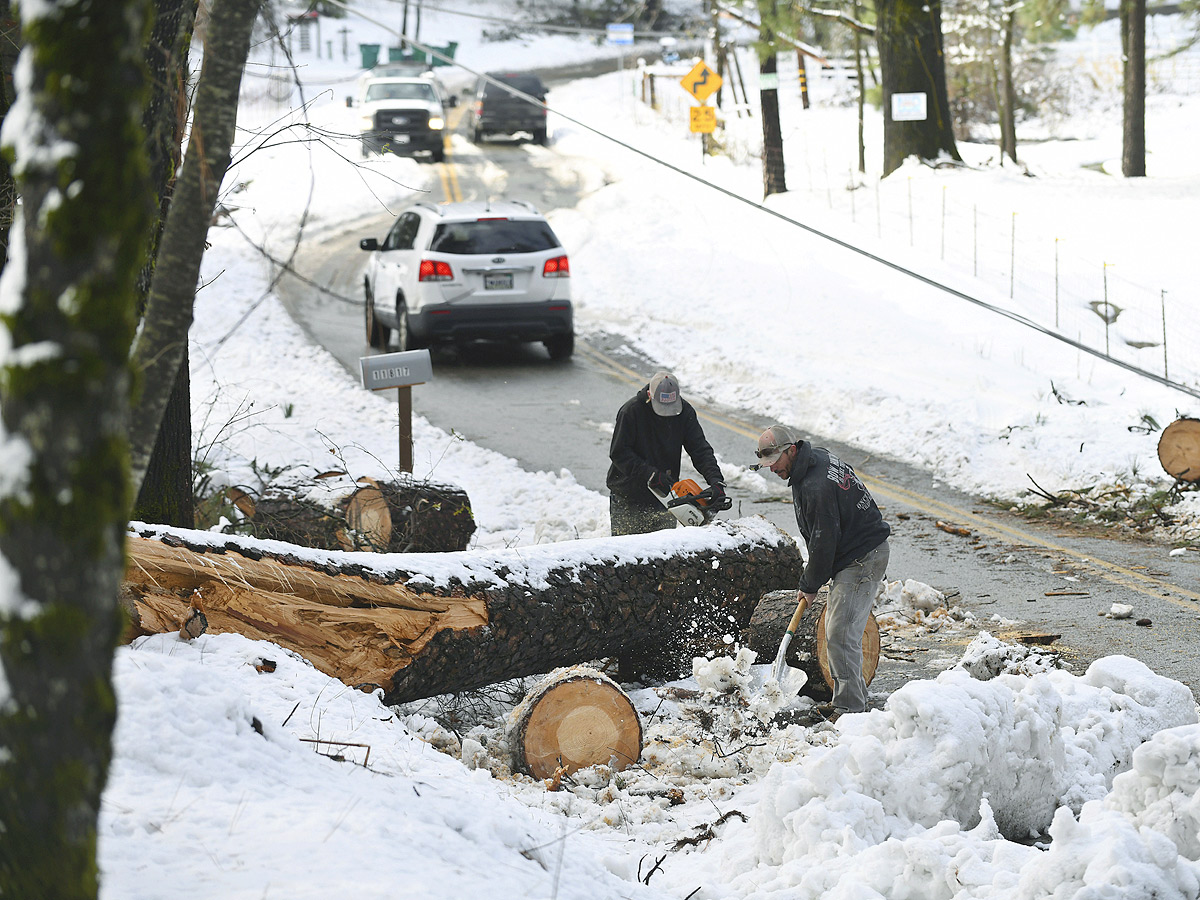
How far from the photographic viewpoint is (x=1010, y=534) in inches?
381

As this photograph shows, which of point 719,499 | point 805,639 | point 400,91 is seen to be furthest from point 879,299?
point 400,91

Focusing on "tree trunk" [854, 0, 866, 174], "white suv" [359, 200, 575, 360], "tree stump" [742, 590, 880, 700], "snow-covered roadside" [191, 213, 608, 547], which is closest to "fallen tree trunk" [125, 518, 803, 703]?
"tree stump" [742, 590, 880, 700]

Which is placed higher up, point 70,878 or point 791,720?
point 70,878

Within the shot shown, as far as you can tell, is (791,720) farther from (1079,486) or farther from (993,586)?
(1079,486)

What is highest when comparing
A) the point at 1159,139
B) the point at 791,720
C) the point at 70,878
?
the point at 1159,139

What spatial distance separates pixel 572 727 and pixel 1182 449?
22.2 ft

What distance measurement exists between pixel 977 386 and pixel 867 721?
9.96 meters

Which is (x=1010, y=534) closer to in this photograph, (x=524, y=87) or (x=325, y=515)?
(x=325, y=515)

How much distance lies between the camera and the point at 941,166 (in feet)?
76.1

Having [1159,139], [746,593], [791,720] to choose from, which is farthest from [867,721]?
[1159,139]

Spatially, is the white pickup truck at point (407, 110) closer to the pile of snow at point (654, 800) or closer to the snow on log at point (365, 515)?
the snow on log at point (365, 515)

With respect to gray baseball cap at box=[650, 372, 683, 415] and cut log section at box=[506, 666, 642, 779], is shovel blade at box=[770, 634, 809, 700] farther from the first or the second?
gray baseball cap at box=[650, 372, 683, 415]

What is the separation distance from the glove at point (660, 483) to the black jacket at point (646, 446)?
0.04m

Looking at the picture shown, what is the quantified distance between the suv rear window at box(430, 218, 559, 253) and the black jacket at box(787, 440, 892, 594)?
913 centimetres
